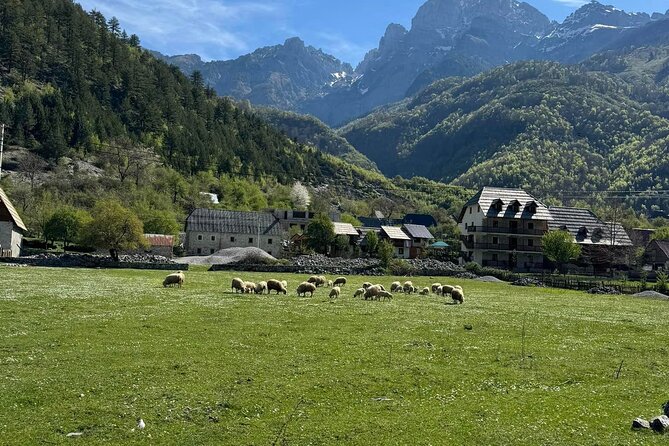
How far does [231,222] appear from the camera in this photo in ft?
376

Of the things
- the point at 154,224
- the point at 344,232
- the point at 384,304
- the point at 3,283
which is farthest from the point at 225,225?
the point at 384,304

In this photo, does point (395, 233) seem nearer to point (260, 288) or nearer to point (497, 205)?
point (497, 205)

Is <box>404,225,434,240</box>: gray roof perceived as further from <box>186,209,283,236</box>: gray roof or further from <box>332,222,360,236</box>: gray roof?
<box>186,209,283,236</box>: gray roof

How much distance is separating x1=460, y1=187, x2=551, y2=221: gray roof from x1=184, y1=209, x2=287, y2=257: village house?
39634 mm

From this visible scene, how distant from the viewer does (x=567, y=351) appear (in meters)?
22.8

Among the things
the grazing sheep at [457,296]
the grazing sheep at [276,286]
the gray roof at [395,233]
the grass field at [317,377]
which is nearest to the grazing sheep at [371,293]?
the grazing sheep at [457,296]

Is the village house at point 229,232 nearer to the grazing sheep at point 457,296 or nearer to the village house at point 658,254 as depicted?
the village house at point 658,254

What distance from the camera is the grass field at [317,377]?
13.5 meters

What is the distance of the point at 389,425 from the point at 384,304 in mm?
23461

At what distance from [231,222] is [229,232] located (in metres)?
2.34

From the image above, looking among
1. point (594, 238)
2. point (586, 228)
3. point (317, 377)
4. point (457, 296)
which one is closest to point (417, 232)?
point (586, 228)

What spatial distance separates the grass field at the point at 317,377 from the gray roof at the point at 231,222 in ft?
265

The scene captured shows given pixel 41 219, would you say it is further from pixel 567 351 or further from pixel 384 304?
pixel 567 351

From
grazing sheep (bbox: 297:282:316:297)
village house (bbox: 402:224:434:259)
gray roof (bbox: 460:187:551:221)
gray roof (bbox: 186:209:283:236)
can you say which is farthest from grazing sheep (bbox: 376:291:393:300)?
village house (bbox: 402:224:434:259)
